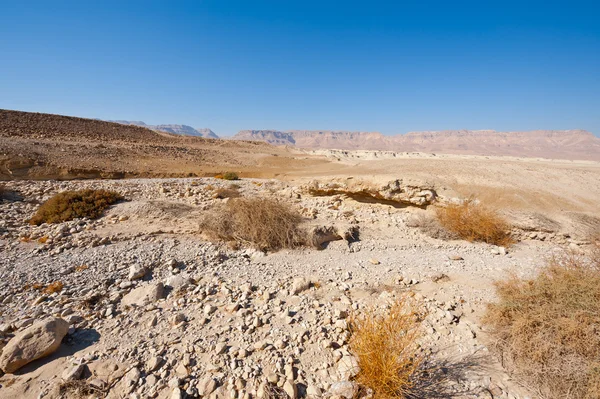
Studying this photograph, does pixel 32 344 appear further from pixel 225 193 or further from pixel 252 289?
pixel 225 193

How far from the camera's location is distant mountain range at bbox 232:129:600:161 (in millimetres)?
91812

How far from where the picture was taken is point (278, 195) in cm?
873

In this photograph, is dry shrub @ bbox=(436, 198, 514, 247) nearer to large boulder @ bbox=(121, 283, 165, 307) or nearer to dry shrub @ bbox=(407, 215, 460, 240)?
dry shrub @ bbox=(407, 215, 460, 240)

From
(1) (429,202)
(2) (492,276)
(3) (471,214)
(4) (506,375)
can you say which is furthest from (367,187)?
(4) (506,375)

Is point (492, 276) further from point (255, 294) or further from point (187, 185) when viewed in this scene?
point (187, 185)

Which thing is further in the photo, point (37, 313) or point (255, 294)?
point (255, 294)

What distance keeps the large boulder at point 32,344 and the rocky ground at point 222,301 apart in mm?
18

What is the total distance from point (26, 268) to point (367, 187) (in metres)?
7.66

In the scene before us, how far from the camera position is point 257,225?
19.5 ft

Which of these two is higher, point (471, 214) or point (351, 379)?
point (471, 214)

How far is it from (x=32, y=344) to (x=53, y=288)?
1.51 metres

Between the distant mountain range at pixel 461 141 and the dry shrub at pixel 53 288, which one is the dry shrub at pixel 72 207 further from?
the distant mountain range at pixel 461 141

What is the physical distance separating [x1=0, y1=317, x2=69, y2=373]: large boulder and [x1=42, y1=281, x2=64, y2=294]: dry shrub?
1225 mm

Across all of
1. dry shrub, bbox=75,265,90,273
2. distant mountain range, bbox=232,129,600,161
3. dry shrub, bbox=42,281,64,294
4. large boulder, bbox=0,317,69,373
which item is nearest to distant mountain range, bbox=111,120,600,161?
distant mountain range, bbox=232,129,600,161
